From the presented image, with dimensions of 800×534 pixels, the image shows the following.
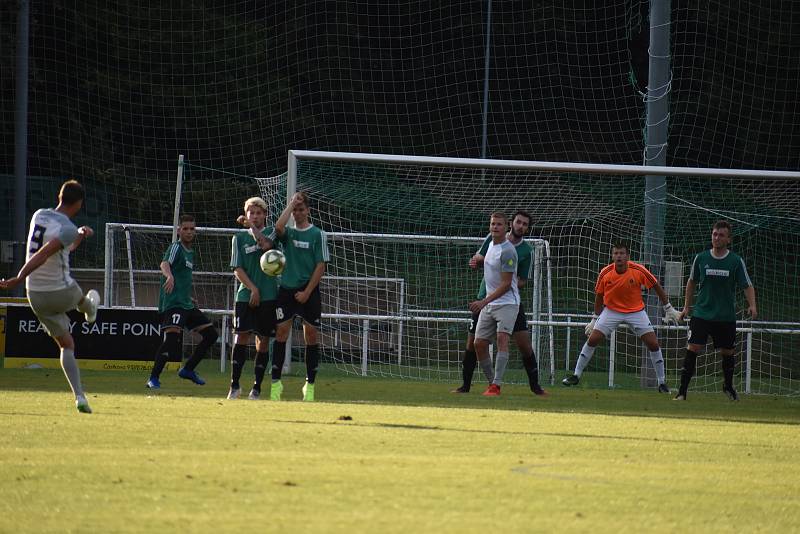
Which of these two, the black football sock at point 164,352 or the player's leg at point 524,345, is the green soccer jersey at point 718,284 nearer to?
the player's leg at point 524,345

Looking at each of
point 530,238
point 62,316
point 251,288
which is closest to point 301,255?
point 251,288

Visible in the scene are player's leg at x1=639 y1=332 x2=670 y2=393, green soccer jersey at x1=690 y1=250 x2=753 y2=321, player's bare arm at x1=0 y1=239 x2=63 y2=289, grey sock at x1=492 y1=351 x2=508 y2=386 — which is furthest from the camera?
player's leg at x1=639 y1=332 x2=670 y2=393

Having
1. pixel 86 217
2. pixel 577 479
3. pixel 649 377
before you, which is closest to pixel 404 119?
pixel 86 217

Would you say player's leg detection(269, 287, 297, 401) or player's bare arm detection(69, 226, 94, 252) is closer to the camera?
player's bare arm detection(69, 226, 94, 252)

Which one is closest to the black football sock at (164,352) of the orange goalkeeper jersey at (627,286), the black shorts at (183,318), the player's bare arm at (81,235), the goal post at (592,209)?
the black shorts at (183,318)

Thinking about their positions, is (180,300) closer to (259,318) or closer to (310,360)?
(259,318)

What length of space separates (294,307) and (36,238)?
9.59 feet

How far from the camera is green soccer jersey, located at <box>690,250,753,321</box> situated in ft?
45.8

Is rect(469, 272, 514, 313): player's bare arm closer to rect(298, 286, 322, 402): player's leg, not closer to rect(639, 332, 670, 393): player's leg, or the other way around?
rect(298, 286, 322, 402): player's leg

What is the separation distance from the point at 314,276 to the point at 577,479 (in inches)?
216

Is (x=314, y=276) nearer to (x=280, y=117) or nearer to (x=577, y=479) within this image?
(x=577, y=479)

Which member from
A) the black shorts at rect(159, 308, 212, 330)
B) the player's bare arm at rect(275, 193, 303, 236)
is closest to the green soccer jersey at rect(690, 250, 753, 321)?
the player's bare arm at rect(275, 193, 303, 236)

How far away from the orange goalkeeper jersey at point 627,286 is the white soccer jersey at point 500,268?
2214mm

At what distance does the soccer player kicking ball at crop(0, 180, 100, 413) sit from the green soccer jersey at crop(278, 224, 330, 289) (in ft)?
8.25
